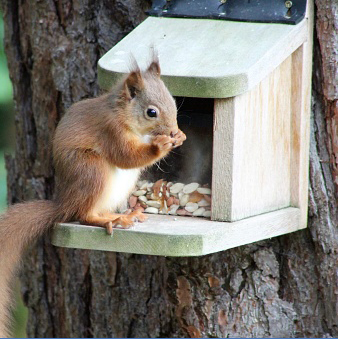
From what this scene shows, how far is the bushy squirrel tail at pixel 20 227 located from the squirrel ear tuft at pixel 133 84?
13.4 inches

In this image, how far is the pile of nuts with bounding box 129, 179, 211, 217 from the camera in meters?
2.18

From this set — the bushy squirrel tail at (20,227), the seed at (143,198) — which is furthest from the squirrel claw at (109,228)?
the seed at (143,198)

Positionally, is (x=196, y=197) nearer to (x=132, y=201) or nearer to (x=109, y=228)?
(x=132, y=201)

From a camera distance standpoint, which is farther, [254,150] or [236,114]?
[254,150]

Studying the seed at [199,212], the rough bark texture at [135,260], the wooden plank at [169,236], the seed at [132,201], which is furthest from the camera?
the rough bark texture at [135,260]

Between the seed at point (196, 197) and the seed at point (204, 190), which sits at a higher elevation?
the seed at point (204, 190)

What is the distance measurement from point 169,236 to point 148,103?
34 centimetres

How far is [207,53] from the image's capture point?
2.12 metres

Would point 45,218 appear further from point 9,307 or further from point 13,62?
point 13,62

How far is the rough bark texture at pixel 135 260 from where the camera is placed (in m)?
2.43

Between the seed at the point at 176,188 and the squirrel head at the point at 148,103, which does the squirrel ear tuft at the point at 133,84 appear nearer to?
the squirrel head at the point at 148,103

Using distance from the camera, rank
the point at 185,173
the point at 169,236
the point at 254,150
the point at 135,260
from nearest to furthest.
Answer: the point at 169,236 < the point at 254,150 < the point at 185,173 < the point at 135,260

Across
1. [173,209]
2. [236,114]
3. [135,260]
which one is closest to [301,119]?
[236,114]

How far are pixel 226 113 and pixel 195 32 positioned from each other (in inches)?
12.4
